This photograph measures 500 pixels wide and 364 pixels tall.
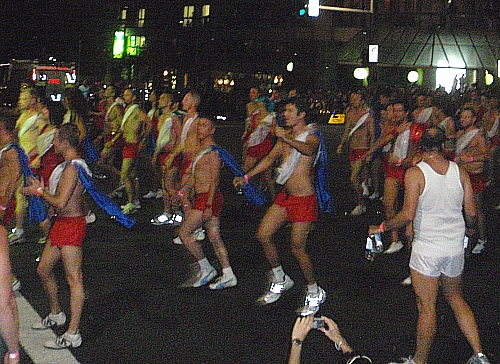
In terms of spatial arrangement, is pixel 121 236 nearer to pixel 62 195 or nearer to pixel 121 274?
pixel 121 274

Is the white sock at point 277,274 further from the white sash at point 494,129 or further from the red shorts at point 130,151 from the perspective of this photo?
the white sash at point 494,129

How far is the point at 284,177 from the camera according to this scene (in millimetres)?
7883

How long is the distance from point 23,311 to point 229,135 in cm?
2381

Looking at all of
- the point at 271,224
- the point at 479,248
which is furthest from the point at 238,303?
the point at 479,248

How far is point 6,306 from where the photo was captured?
353 cm

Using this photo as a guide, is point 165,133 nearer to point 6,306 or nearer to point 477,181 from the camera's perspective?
point 477,181

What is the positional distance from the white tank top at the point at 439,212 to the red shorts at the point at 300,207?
212 centimetres

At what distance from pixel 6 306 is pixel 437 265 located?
125 inches

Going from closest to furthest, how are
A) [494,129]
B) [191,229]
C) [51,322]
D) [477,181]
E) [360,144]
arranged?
1. [51,322]
2. [191,229]
3. [477,181]
4. [360,144]
5. [494,129]

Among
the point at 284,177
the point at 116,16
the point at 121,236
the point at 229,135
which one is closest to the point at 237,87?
the point at 229,135

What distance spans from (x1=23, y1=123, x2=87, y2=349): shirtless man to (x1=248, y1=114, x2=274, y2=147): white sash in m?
8.07

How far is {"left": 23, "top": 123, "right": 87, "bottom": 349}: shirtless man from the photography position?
21.3ft

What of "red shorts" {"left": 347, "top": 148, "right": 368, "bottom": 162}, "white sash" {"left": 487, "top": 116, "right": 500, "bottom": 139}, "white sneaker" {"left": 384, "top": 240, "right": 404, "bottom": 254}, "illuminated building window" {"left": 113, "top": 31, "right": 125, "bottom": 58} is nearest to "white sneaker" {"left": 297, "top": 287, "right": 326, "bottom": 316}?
"white sneaker" {"left": 384, "top": 240, "right": 404, "bottom": 254}

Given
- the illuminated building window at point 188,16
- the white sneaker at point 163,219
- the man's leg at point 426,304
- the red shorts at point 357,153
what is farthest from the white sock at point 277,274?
the illuminated building window at point 188,16
